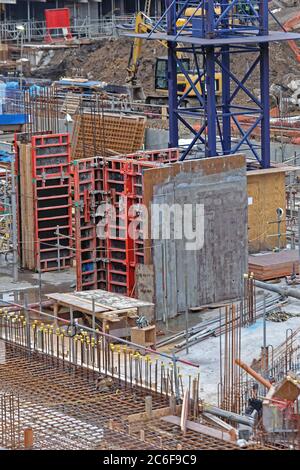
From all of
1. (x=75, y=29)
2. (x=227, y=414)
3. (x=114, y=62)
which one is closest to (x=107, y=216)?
(x=227, y=414)

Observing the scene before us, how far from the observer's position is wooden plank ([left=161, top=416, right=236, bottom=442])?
19.8 meters

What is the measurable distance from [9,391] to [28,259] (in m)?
9.31

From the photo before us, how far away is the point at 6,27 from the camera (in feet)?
230

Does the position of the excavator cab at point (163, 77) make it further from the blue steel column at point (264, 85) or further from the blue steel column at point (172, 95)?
the blue steel column at point (264, 85)

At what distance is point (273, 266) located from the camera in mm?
29875

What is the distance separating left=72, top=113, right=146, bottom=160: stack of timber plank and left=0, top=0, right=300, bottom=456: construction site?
50 millimetres

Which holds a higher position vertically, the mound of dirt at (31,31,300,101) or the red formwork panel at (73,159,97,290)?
the mound of dirt at (31,31,300,101)

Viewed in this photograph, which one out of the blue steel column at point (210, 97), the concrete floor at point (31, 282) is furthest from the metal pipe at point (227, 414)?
the blue steel column at point (210, 97)

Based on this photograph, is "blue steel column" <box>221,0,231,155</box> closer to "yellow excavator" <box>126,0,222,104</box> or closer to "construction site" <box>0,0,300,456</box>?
"construction site" <box>0,0,300,456</box>

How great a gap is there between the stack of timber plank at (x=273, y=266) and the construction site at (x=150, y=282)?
0.04 m

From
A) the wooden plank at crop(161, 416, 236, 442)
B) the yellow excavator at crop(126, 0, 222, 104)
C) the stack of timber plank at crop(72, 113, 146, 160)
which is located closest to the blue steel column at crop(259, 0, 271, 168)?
the stack of timber plank at crop(72, 113, 146, 160)
